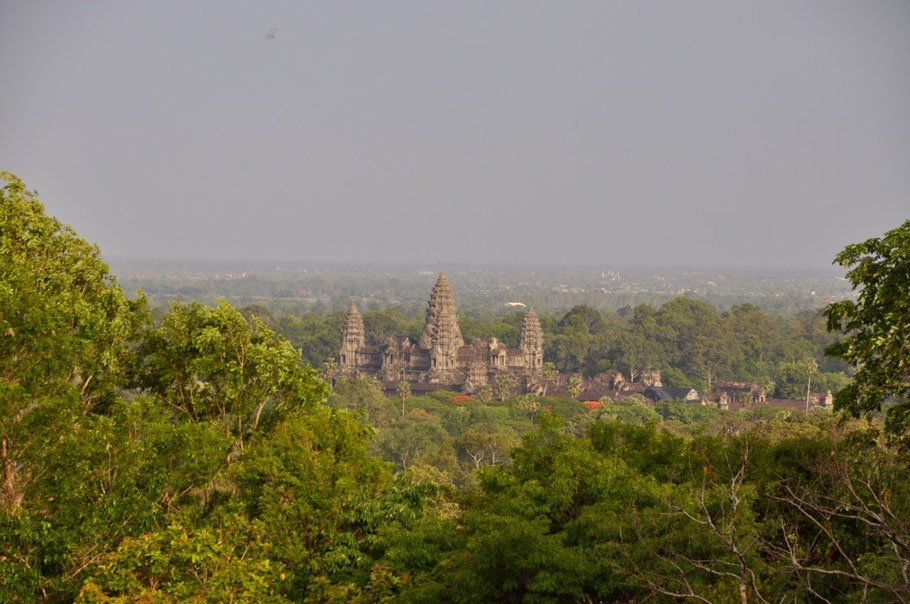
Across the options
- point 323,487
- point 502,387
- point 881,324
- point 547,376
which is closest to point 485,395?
point 502,387

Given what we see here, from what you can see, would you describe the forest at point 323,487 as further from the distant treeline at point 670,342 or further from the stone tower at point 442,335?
the distant treeline at point 670,342

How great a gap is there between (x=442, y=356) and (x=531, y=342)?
965cm

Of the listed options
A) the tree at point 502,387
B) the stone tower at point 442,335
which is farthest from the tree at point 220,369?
the stone tower at point 442,335

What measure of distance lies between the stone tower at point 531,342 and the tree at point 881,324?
224 feet

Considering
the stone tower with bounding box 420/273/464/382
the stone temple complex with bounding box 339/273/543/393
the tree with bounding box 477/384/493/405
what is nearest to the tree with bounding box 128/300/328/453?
the tree with bounding box 477/384/493/405

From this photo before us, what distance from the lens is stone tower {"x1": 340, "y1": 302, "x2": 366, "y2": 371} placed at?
84.7 m

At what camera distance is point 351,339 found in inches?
3356

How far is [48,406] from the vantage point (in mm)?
11367

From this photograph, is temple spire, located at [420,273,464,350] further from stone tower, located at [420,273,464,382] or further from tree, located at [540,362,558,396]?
tree, located at [540,362,558,396]

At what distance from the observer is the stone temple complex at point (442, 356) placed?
249 ft

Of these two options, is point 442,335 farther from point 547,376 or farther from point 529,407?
point 529,407

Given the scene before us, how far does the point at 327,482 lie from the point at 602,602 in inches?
187

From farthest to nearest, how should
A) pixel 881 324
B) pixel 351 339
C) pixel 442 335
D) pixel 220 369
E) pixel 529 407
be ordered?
pixel 351 339, pixel 442 335, pixel 529 407, pixel 220 369, pixel 881 324

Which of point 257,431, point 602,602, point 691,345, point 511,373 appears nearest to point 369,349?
point 511,373
